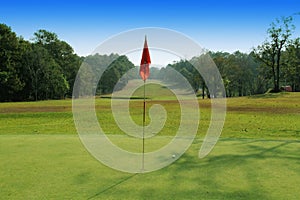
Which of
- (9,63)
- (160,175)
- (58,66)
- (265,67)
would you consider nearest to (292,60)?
(265,67)

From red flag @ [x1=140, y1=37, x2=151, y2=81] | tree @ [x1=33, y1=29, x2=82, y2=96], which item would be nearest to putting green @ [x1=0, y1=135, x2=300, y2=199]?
red flag @ [x1=140, y1=37, x2=151, y2=81]

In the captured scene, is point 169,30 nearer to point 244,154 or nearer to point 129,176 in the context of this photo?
point 244,154

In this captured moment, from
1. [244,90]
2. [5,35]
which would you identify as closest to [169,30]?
[5,35]

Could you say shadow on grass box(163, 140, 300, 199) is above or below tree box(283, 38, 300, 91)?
below

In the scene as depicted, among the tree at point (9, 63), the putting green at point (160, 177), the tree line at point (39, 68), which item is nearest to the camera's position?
the putting green at point (160, 177)

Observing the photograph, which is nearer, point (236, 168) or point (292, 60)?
point (236, 168)

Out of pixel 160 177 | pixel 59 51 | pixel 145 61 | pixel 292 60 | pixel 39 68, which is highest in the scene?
pixel 59 51

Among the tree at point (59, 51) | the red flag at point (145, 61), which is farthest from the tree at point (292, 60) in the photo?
the red flag at point (145, 61)

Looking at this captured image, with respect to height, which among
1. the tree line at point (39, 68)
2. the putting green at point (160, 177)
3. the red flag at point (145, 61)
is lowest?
the putting green at point (160, 177)

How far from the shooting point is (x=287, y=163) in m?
4.54

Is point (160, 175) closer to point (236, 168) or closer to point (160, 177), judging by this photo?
point (160, 177)

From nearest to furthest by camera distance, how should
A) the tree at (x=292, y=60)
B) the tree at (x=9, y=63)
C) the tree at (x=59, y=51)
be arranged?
the tree at (x=9, y=63), the tree at (x=292, y=60), the tree at (x=59, y=51)

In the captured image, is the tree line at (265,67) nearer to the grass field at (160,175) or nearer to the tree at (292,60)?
the tree at (292,60)

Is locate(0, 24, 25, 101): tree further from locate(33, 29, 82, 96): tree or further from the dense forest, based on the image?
locate(33, 29, 82, 96): tree
